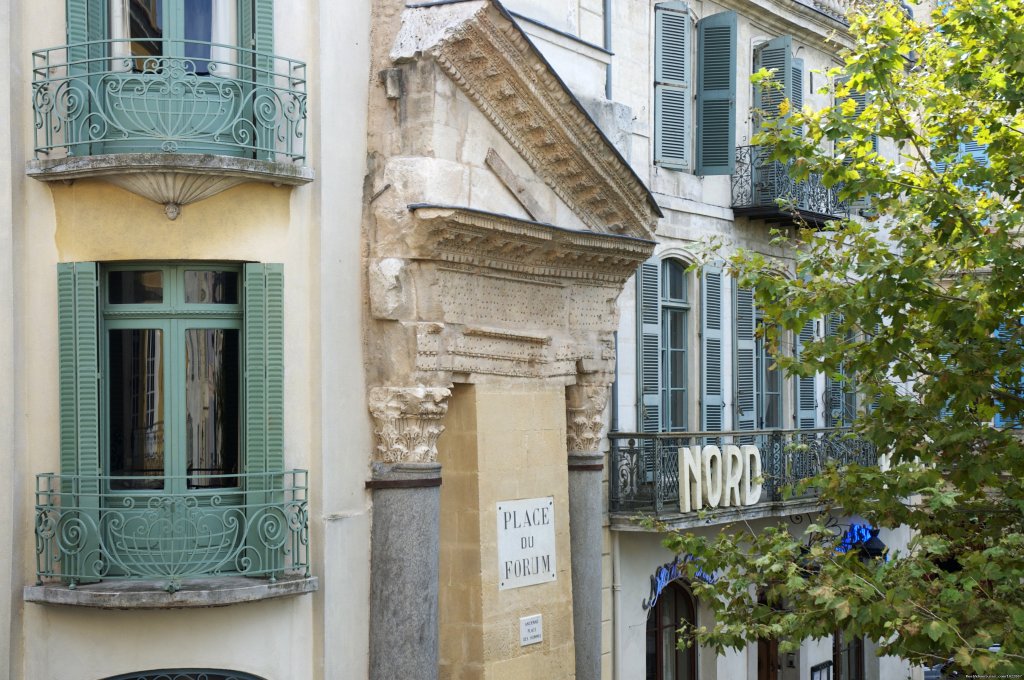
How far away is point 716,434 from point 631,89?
466 centimetres

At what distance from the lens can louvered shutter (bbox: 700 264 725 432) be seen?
22.4 metres

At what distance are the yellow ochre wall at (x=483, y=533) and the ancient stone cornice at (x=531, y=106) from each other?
2.33 metres

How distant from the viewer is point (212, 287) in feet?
47.3

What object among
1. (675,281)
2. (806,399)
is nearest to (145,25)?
(675,281)

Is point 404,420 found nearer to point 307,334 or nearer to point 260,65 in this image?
point 307,334

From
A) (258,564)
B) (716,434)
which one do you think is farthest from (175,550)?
(716,434)

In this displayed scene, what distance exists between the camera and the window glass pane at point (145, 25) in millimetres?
14172

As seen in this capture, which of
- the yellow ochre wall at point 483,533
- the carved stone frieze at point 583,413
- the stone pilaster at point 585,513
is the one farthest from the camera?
the carved stone frieze at point 583,413

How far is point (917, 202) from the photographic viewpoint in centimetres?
1400

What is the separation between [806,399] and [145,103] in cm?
1410

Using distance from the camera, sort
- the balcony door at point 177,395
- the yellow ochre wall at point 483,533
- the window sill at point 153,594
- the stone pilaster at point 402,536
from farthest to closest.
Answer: the yellow ochre wall at point 483,533, the stone pilaster at point 402,536, the balcony door at point 177,395, the window sill at point 153,594

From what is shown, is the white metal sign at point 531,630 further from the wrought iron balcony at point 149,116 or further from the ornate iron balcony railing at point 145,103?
the ornate iron balcony railing at point 145,103

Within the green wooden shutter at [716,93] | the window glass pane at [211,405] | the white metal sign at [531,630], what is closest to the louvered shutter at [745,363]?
the green wooden shutter at [716,93]

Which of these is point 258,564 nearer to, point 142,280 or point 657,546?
point 142,280
